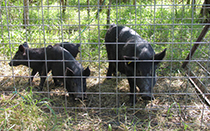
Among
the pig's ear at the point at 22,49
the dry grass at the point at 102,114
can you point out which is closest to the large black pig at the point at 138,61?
the dry grass at the point at 102,114

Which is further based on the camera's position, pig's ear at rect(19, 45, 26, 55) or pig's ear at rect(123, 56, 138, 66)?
pig's ear at rect(19, 45, 26, 55)

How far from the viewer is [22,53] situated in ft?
18.4

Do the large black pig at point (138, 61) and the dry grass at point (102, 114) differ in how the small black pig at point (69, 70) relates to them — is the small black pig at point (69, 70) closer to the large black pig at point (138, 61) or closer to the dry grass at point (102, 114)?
the dry grass at point (102, 114)

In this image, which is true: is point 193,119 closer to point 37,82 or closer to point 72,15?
point 37,82

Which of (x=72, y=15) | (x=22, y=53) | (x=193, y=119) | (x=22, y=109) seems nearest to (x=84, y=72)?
(x=22, y=109)

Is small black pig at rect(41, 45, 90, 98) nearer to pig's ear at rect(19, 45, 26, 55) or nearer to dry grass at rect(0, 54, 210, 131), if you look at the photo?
dry grass at rect(0, 54, 210, 131)

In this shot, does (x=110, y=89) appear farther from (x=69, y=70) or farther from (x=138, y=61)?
(x=138, y=61)

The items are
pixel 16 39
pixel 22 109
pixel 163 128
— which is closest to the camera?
pixel 163 128

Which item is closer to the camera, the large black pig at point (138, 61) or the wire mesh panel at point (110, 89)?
the wire mesh panel at point (110, 89)

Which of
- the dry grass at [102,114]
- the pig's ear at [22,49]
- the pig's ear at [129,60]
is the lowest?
the dry grass at [102,114]

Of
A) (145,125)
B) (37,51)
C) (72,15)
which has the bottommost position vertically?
(145,125)

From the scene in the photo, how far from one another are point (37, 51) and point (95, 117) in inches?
104

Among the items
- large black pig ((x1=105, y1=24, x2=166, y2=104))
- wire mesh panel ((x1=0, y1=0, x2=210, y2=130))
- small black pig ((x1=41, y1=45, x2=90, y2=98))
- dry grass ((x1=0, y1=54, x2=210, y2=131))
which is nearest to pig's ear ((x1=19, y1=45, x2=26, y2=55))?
wire mesh panel ((x1=0, y1=0, x2=210, y2=130))

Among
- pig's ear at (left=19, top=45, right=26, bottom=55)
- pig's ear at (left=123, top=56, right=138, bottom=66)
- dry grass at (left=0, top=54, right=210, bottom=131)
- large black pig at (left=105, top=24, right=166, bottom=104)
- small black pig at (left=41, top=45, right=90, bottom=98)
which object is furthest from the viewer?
pig's ear at (left=19, top=45, right=26, bottom=55)
